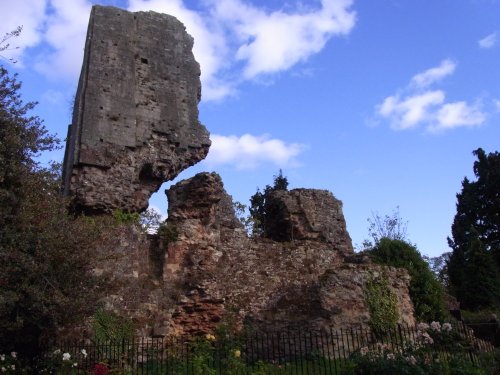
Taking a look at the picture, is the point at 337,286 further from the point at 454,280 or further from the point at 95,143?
the point at 454,280

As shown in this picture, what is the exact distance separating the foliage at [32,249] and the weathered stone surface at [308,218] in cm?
820

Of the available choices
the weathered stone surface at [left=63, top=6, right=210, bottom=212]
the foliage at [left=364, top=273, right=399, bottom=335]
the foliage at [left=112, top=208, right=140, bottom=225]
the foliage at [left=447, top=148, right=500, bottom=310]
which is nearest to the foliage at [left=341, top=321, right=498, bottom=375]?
the foliage at [left=364, top=273, right=399, bottom=335]

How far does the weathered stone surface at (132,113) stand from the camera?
1410 cm

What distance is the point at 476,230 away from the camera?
113ft

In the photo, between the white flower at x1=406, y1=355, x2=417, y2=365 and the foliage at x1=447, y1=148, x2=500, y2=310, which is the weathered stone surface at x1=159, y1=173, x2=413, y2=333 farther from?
the foliage at x1=447, y1=148, x2=500, y2=310

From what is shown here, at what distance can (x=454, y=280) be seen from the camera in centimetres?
3086

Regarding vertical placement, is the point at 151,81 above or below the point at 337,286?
above

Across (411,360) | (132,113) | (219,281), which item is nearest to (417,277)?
(219,281)

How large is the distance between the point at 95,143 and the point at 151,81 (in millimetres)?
3089

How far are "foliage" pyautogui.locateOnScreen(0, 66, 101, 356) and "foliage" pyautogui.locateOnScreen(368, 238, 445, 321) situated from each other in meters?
10.2

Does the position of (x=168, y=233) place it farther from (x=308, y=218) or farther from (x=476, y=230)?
(x=476, y=230)

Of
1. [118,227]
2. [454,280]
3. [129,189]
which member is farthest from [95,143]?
[454,280]

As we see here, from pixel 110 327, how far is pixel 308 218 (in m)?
7.71

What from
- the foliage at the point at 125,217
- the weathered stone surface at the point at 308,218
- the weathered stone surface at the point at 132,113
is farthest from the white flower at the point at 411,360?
the weathered stone surface at the point at 308,218
